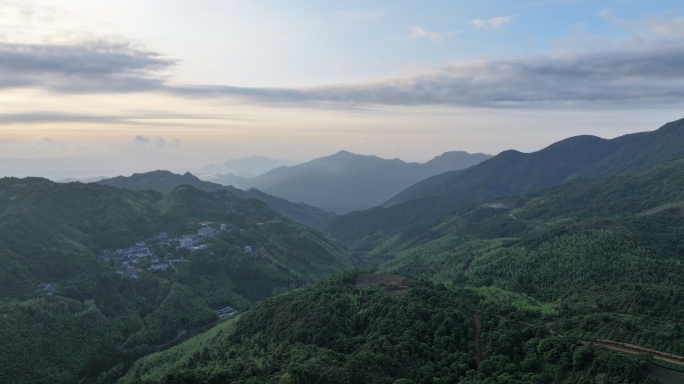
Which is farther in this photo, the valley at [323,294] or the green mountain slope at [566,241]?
the green mountain slope at [566,241]

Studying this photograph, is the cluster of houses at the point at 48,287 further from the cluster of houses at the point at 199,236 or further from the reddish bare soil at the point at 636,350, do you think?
the reddish bare soil at the point at 636,350

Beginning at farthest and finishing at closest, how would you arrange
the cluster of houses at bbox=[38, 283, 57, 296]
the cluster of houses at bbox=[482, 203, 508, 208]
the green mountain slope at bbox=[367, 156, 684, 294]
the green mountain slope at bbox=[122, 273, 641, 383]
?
1. the cluster of houses at bbox=[482, 203, 508, 208]
2. the cluster of houses at bbox=[38, 283, 57, 296]
3. the green mountain slope at bbox=[367, 156, 684, 294]
4. the green mountain slope at bbox=[122, 273, 641, 383]

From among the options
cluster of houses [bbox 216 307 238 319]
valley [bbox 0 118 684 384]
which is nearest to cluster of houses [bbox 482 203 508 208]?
valley [bbox 0 118 684 384]

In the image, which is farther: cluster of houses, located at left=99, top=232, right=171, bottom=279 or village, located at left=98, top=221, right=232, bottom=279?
village, located at left=98, top=221, right=232, bottom=279

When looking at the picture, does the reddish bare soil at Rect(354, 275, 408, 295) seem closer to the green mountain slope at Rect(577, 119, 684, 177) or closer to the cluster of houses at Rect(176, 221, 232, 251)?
the cluster of houses at Rect(176, 221, 232, 251)

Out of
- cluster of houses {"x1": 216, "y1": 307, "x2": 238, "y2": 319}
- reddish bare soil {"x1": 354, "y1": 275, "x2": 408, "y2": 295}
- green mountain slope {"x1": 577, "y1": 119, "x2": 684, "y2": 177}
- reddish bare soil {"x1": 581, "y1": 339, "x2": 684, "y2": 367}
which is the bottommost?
cluster of houses {"x1": 216, "y1": 307, "x2": 238, "y2": 319}

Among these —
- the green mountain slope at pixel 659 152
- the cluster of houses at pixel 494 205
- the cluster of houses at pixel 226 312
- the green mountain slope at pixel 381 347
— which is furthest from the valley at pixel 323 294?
the green mountain slope at pixel 659 152

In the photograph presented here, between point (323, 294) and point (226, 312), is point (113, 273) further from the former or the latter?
point (323, 294)

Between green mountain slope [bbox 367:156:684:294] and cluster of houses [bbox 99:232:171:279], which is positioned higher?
green mountain slope [bbox 367:156:684:294]
